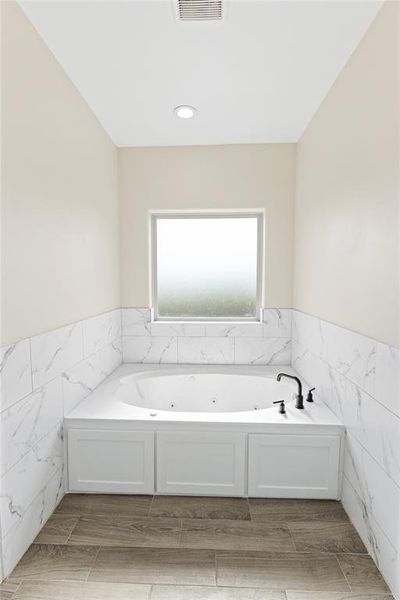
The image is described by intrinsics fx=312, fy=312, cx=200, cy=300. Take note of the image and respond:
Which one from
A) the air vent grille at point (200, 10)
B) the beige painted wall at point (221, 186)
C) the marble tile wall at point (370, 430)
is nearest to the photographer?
Answer: the marble tile wall at point (370, 430)

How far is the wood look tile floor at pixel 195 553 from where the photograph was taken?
1351 mm

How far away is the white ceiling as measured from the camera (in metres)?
1.50

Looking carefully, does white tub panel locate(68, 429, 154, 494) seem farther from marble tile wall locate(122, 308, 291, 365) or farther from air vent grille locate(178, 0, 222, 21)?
air vent grille locate(178, 0, 222, 21)

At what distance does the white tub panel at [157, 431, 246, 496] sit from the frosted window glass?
55.0 inches

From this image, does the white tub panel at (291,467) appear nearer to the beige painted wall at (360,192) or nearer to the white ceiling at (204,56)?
the beige painted wall at (360,192)

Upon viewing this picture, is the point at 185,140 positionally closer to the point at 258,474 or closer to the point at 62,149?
the point at 62,149

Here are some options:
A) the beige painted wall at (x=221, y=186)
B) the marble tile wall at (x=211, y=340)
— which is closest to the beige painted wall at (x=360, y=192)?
the beige painted wall at (x=221, y=186)

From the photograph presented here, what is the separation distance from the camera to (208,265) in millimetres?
3080

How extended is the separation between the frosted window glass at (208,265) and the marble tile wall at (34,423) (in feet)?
3.80

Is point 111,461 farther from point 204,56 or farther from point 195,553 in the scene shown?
point 204,56

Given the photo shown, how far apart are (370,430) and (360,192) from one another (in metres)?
1.20

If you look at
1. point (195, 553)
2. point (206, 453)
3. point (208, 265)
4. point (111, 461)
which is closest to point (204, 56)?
point (208, 265)

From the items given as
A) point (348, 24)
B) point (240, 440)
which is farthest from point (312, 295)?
point (348, 24)

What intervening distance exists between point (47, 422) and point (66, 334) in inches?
19.7
